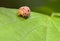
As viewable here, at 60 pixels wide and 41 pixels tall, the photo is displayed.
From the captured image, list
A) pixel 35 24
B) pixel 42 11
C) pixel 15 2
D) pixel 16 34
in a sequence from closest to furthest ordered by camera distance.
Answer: pixel 16 34 < pixel 35 24 < pixel 42 11 < pixel 15 2

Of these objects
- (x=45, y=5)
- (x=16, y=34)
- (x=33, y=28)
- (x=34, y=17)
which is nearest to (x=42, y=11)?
(x=45, y=5)

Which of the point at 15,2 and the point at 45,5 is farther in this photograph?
the point at 15,2

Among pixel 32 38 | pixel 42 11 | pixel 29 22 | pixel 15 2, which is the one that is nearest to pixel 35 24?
pixel 29 22

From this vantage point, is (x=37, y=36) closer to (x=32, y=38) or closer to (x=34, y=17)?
(x=32, y=38)

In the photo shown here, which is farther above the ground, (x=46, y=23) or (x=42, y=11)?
(x=42, y=11)

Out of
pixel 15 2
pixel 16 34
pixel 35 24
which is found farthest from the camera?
pixel 15 2

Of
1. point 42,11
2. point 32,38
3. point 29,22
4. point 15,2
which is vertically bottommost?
point 32,38

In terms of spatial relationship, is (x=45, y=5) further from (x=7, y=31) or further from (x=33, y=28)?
(x=7, y=31)
